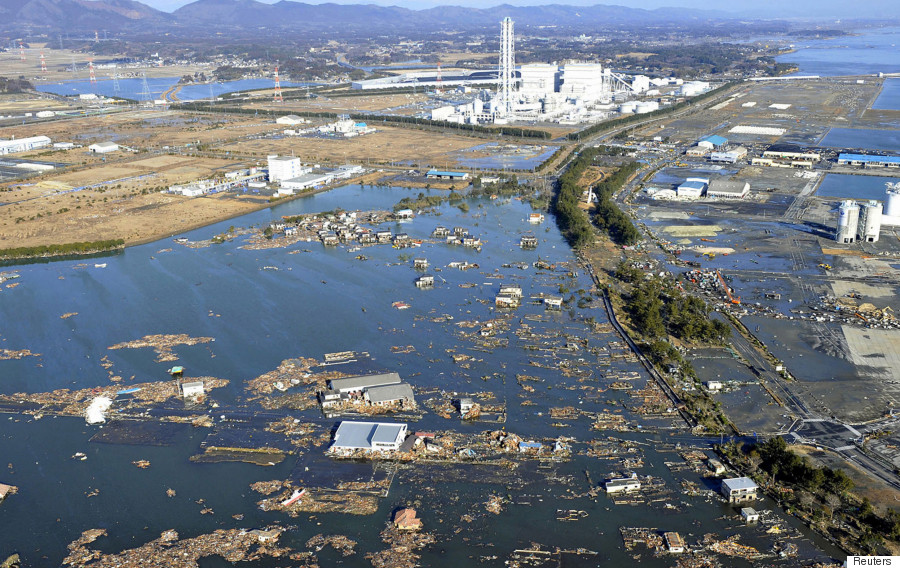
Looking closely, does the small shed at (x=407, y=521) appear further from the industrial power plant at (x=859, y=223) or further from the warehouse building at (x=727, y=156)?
the warehouse building at (x=727, y=156)

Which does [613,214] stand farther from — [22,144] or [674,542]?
[22,144]

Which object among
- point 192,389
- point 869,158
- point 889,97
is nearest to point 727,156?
point 869,158

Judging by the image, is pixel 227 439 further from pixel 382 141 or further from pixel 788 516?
pixel 382 141

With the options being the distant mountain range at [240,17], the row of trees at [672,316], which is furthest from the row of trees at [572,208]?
the distant mountain range at [240,17]

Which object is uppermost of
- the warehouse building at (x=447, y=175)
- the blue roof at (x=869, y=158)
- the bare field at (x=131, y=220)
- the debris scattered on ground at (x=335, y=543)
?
the blue roof at (x=869, y=158)

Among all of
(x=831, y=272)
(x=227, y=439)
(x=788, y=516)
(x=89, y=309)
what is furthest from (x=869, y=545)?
(x=89, y=309)

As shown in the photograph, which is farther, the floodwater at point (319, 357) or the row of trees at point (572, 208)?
the row of trees at point (572, 208)
